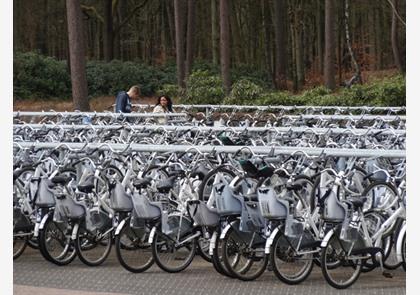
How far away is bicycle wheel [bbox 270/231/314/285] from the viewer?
725 centimetres

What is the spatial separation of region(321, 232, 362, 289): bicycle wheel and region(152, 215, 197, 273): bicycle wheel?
4.35ft

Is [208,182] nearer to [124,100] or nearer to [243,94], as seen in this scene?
[124,100]

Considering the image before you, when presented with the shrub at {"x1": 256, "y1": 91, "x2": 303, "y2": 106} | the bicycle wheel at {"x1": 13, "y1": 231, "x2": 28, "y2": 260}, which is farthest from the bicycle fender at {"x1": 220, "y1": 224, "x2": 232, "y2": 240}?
the shrub at {"x1": 256, "y1": 91, "x2": 303, "y2": 106}

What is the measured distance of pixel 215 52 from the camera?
4091 cm

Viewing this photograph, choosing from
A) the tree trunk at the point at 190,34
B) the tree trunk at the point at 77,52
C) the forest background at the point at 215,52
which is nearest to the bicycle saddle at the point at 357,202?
the forest background at the point at 215,52

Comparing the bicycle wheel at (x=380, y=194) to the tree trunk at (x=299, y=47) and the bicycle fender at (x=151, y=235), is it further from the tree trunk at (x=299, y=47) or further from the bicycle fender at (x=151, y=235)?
the tree trunk at (x=299, y=47)

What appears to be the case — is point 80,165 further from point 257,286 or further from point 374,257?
point 374,257

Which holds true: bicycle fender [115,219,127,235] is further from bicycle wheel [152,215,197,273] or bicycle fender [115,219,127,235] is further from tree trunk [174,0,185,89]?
tree trunk [174,0,185,89]

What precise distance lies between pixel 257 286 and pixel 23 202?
235 cm

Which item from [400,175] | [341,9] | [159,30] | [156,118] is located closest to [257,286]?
[400,175]

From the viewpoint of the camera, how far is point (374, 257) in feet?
24.0

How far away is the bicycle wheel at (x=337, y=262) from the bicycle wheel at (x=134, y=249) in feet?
5.40

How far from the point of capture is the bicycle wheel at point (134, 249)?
7819mm

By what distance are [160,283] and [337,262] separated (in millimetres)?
1479
